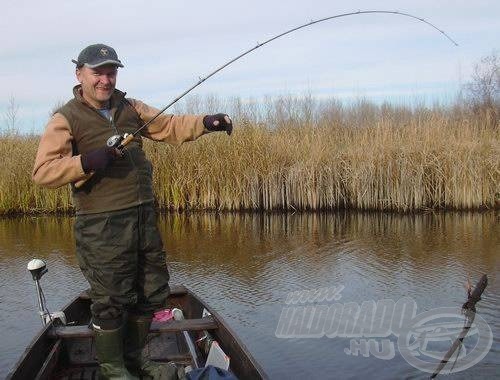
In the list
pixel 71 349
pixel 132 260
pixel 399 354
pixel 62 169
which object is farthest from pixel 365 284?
pixel 62 169

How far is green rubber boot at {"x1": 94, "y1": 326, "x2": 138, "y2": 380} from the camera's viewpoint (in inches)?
127

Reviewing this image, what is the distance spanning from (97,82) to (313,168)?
9396 mm

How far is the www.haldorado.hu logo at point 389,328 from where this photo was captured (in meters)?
4.68

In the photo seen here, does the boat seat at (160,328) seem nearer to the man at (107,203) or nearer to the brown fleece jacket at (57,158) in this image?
the man at (107,203)

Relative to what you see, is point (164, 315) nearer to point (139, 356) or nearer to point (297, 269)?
point (139, 356)

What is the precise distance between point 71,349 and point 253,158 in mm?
8799


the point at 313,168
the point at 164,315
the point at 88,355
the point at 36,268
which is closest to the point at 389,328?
the point at 164,315

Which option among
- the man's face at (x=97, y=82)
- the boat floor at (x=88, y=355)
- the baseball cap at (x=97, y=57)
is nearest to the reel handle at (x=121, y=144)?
the man's face at (x=97, y=82)

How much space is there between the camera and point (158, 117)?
144 inches

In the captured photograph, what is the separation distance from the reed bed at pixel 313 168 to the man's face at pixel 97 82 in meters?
9.31

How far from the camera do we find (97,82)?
318 centimetres

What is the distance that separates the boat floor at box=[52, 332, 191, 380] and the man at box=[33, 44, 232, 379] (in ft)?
2.25

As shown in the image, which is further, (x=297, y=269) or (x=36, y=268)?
(x=297, y=269)

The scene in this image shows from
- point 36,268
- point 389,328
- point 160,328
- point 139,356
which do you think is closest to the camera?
point 139,356
